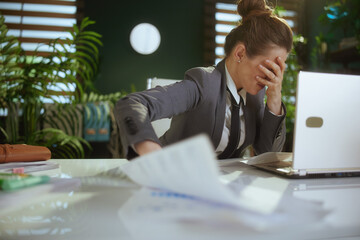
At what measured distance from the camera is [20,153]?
0.68 metres

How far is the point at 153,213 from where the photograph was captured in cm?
34

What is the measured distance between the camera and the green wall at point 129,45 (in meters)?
4.56

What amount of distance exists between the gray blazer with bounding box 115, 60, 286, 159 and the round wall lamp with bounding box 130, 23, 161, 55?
3.67m

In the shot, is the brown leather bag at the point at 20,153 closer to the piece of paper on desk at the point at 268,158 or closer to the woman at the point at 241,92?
the woman at the point at 241,92

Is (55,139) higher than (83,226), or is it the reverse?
(83,226)

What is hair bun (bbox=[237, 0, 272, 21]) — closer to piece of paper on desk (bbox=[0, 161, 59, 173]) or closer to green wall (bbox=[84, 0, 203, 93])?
piece of paper on desk (bbox=[0, 161, 59, 173])

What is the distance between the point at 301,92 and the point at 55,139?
155 centimetres

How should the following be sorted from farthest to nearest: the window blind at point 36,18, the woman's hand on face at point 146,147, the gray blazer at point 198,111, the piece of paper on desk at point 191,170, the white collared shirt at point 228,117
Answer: the window blind at point 36,18 < the white collared shirt at point 228,117 < the gray blazer at point 198,111 < the woman's hand on face at point 146,147 < the piece of paper on desk at point 191,170

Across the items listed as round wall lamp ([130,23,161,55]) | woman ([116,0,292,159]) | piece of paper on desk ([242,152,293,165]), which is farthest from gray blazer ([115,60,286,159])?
round wall lamp ([130,23,161,55])

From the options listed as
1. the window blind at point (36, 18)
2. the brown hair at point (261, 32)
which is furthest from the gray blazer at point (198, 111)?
the window blind at point (36, 18)

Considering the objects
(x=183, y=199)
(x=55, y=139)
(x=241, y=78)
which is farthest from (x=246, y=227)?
(x=55, y=139)

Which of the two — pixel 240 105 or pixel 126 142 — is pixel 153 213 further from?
pixel 240 105

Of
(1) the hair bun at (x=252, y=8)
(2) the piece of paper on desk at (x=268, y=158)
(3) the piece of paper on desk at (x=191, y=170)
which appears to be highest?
(1) the hair bun at (x=252, y=8)

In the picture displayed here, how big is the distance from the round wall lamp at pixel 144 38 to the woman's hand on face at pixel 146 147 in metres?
4.22
